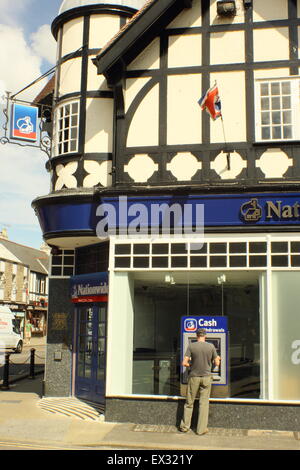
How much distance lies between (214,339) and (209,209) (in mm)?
2526

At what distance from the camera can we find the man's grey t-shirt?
9695 mm

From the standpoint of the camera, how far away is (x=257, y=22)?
11.2 meters

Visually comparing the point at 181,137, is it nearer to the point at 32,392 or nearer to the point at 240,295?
the point at 240,295

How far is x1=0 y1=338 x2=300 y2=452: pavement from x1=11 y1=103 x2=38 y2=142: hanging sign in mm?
6354

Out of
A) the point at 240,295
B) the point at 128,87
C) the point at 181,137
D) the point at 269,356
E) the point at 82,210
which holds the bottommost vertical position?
the point at 269,356

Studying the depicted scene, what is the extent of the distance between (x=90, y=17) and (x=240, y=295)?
7451 mm

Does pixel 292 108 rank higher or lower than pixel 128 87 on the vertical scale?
lower

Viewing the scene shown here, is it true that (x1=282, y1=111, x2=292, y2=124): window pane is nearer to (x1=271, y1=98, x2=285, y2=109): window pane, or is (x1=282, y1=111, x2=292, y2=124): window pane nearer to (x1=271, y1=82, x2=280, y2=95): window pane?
(x1=271, y1=98, x2=285, y2=109): window pane

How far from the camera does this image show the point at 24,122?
12898 mm

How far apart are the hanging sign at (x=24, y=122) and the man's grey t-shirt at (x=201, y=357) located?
6.55 m

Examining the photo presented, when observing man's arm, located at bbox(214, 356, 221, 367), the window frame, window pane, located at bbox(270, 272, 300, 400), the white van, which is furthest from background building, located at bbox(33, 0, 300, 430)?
the white van

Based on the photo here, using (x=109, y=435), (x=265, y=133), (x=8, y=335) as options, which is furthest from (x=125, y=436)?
(x=8, y=335)

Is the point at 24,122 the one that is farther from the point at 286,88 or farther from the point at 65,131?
the point at 286,88

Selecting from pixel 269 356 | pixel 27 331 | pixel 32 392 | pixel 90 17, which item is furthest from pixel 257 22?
pixel 27 331
